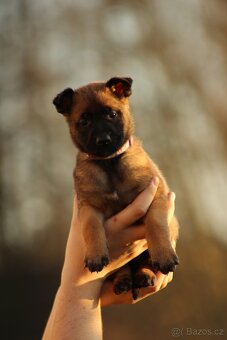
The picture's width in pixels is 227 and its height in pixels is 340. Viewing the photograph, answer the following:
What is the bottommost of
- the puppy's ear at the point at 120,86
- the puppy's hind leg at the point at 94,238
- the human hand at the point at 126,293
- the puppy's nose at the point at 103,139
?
the human hand at the point at 126,293

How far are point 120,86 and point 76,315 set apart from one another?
5.25 ft

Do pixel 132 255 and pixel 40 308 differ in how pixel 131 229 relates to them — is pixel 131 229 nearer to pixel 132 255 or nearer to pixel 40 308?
pixel 132 255

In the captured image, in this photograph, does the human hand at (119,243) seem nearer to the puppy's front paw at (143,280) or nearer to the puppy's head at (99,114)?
the puppy's front paw at (143,280)

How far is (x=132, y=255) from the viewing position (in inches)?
138

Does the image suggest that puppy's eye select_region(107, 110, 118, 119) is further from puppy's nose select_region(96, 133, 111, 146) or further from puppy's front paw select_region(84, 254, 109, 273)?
puppy's front paw select_region(84, 254, 109, 273)

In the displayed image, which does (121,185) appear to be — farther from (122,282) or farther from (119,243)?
(122,282)

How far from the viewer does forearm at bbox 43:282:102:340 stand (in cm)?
312

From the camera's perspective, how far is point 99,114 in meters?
3.36

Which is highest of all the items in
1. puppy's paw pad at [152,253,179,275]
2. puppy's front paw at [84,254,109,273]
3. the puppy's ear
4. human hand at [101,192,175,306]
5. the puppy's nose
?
the puppy's ear

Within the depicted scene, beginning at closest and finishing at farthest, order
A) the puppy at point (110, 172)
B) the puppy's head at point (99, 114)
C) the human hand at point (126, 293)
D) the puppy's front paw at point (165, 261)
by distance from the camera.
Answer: the puppy's front paw at point (165, 261), the puppy at point (110, 172), the puppy's head at point (99, 114), the human hand at point (126, 293)

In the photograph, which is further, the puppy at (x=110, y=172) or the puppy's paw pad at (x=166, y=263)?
the puppy at (x=110, y=172)

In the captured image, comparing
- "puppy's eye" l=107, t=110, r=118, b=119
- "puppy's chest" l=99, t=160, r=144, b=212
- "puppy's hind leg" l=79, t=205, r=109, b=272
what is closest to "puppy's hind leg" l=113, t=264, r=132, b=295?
"puppy's hind leg" l=79, t=205, r=109, b=272

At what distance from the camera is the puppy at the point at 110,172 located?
3.19 meters

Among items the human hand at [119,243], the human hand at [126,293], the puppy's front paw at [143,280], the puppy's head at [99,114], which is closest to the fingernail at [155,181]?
the human hand at [119,243]
